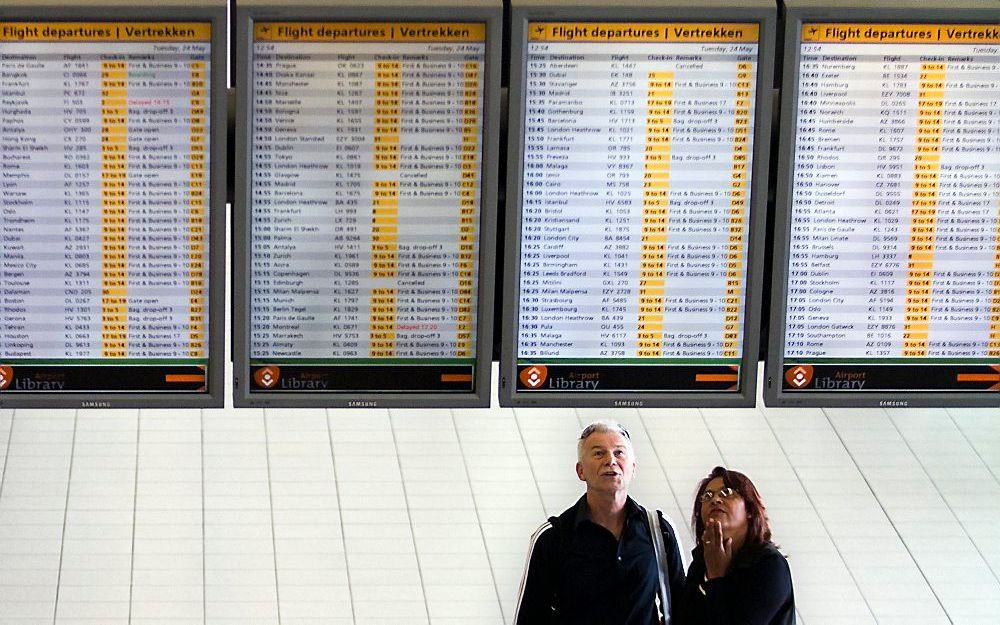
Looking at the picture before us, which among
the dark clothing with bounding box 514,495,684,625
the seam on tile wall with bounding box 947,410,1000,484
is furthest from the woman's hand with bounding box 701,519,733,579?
the seam on tile wall with bounding box 947,410,1000,484

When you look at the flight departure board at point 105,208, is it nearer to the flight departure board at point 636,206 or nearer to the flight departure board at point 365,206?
the flight departure board at point 365,206

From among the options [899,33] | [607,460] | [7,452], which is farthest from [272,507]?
[899,33]

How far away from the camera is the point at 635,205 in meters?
4.02

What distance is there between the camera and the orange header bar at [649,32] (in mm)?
3895

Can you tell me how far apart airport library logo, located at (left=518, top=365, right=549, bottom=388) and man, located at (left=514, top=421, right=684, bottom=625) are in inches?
12.6

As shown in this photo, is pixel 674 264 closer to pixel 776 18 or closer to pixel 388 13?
pixel 776 18

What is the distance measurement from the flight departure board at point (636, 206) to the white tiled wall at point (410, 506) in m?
3.63

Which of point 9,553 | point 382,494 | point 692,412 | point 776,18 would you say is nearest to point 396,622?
point 382,494

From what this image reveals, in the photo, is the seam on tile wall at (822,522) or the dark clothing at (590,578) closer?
the dark clothing at (590,578)

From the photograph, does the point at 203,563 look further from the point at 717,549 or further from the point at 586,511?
the point at 717,549

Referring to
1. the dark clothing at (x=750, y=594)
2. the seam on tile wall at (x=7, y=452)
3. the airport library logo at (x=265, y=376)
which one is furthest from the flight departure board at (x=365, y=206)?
the seam on tile wall at (x=7, y=452)

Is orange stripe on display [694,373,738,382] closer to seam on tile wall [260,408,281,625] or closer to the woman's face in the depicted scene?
the woman's face

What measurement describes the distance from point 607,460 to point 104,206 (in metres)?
1.51

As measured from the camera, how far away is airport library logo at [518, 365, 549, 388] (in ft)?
13.3
